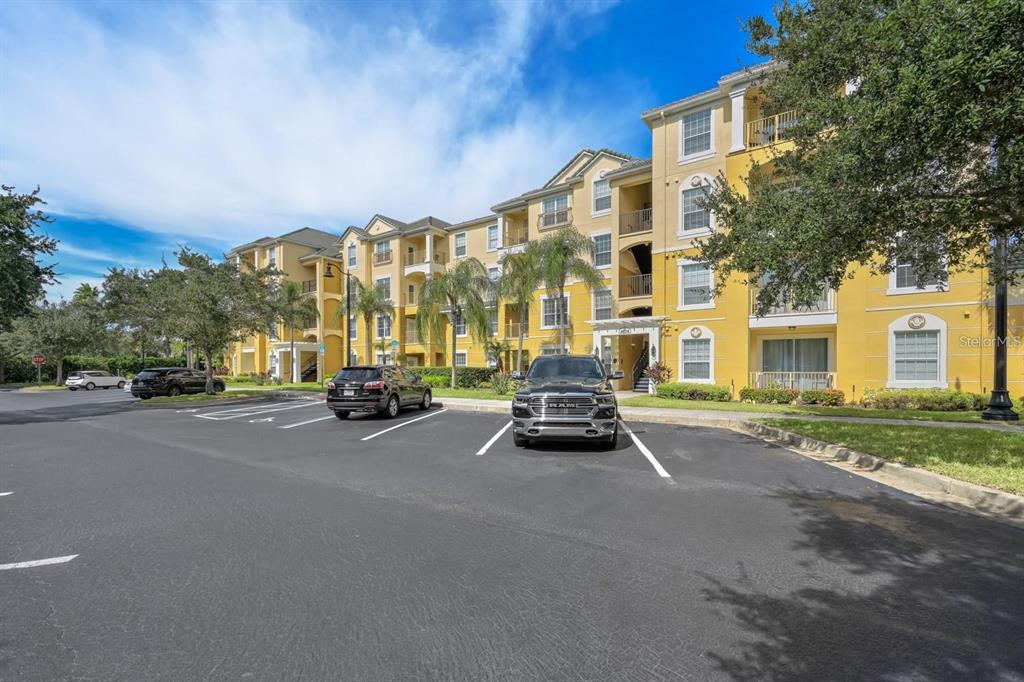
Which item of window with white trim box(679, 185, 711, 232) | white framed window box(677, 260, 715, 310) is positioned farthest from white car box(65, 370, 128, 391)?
window with white trim box(679, 185, 711, 232)

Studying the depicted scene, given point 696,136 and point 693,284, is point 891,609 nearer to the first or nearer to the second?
point 693,284

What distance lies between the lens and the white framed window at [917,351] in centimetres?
1734

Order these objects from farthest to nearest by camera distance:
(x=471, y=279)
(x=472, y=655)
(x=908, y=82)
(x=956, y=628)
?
1. (x=471, y=279)
2. (x=908, y=82)
3. (x=956, y=628)
4. (x=472, y=655)

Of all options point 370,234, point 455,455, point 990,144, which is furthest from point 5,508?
point 370,234

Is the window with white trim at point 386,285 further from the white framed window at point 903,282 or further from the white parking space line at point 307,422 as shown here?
the white framed window at point 903,282

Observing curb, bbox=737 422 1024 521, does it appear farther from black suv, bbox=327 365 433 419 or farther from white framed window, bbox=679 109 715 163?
white framed window, bbox=679 109 715 163

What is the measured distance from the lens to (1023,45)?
205 inches

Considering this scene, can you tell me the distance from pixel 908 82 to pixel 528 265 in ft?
61.5

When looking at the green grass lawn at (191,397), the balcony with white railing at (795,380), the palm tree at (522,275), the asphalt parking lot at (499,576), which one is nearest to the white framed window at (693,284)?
the balcony with white railing at (795,380)

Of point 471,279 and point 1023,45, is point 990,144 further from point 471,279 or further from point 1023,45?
point 471,279

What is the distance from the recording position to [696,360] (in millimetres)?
21828

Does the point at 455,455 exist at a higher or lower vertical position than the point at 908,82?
lower

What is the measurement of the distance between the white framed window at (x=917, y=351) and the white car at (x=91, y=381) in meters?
49.5

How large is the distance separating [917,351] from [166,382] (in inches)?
1323
